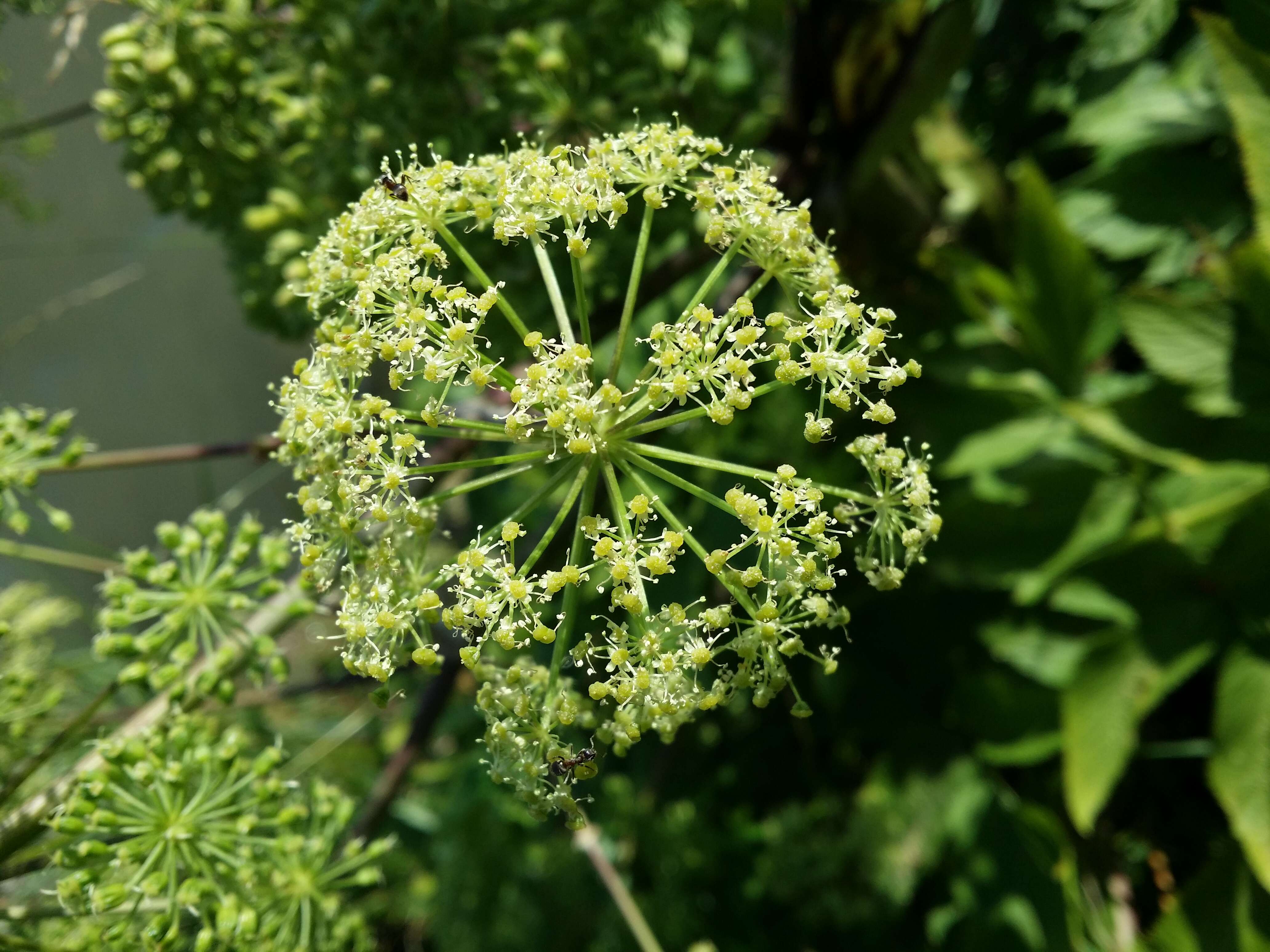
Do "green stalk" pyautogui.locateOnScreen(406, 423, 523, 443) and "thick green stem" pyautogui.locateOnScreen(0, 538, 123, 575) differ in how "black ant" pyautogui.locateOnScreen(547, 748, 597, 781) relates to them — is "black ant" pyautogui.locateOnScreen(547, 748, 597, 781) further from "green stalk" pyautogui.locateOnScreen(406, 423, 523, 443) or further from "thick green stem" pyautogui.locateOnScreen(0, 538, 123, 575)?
"thick green stem" pyautogui.locateOnScreen(0, 538, 123, 575)

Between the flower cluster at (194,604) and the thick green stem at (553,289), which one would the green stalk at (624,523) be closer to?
the thick green stem at (553,289)

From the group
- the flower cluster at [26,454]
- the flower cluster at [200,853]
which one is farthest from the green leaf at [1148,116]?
the flower cluster at [26,454]

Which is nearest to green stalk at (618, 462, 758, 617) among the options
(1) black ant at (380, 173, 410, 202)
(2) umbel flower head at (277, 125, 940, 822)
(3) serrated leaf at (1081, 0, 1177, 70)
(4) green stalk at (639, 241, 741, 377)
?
(2) umbel flower head at (277, 125, 940, 822)

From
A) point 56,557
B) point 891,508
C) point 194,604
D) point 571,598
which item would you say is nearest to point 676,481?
point 571,598

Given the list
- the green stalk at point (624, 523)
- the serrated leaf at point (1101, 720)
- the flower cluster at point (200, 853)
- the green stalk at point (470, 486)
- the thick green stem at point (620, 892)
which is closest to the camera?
the green stalk at point (624, 523)

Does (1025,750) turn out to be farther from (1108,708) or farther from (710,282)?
(710,282)

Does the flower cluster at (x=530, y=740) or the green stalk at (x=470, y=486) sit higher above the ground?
the green stalk at (x=470, y=486)

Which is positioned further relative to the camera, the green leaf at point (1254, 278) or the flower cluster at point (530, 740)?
the green leaf at point (1254, 278)

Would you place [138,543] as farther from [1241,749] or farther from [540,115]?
[1241,749]
